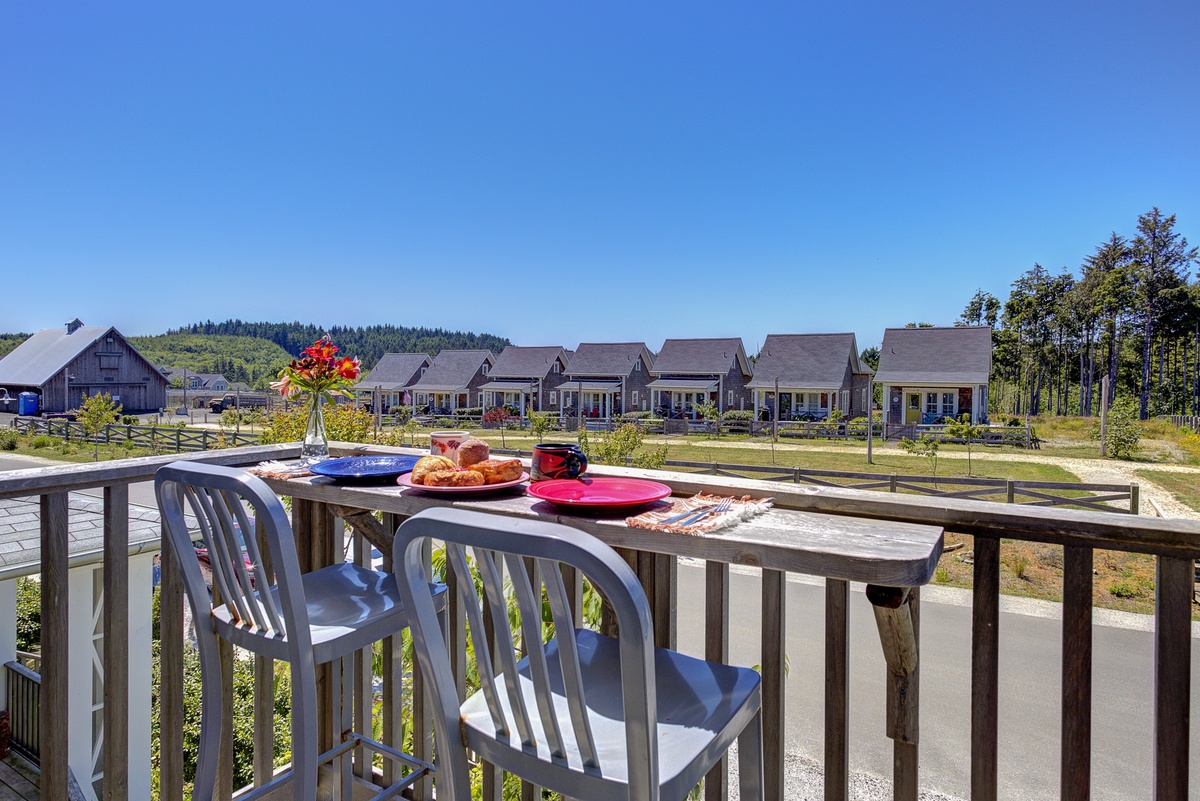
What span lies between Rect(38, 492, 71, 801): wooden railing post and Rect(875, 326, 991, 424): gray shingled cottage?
2780 centimetres

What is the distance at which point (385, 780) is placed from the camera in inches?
71.5

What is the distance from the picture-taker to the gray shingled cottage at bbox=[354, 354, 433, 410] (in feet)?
128

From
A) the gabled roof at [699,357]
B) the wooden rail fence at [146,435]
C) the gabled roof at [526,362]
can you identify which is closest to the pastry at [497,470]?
the wooden rail fence at [146,435]

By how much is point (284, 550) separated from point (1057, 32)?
14.4 m

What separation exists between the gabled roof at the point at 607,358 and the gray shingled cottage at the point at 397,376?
10768mm

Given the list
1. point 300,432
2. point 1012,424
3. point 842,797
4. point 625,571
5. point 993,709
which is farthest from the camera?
point 1012,424

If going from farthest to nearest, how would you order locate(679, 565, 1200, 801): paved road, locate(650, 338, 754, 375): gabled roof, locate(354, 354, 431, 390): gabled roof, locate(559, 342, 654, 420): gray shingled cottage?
locate(354, 354, 431, 390): gabled roof → locate(559, 342, 654, 420): gray shingled cottage → locate(650, 338, 754, 375): gabled roof → locate(679, 565, 1200, 801): paved road

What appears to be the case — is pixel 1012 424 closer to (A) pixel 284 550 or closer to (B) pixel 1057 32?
(B) pixel 1057 32

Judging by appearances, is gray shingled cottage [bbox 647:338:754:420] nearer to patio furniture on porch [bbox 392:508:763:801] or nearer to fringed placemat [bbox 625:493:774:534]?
fringed placemat [bbox 625:493:774:534]

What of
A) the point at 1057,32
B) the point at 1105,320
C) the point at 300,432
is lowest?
the point at 300,432

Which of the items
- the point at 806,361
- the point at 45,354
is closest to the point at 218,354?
the point at 45,354

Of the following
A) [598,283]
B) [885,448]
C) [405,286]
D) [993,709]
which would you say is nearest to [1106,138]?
[885,448]

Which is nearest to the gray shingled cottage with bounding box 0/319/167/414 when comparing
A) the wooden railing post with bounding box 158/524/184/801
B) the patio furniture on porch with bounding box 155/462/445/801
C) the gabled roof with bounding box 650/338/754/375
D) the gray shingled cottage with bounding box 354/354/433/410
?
the gray shingled cottage with bounding box 354/354/433/410

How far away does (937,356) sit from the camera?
26.0 metres
